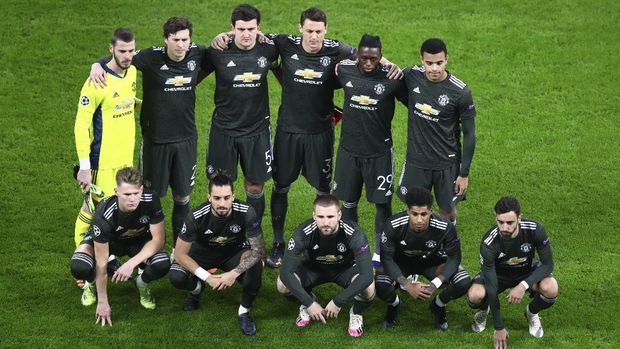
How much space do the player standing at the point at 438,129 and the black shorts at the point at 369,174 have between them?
0.17 m

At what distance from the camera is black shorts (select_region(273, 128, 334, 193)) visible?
11.8m

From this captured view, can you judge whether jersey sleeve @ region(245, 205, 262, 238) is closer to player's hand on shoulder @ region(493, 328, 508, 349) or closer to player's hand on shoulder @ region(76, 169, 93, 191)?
player's hand on shoulder @ region(76, 169, 93, 191)

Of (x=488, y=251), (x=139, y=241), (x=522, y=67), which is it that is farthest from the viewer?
(x=522, y=67)

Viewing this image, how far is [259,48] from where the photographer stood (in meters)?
11.6

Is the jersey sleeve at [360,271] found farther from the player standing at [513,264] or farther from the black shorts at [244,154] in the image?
the black shorts at [244,154]

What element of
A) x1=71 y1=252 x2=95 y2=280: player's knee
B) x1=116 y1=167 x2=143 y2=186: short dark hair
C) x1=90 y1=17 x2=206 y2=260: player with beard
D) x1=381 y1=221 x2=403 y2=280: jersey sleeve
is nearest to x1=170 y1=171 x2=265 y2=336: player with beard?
x1=116 y1=167 x2=143 y2=186: short dark hair

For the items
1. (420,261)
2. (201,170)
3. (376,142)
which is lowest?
(201,170)

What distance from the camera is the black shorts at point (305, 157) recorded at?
11820 mm

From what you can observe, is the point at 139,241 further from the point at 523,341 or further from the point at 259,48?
the point at 523,341

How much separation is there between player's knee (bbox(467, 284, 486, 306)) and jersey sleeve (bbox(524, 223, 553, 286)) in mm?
409

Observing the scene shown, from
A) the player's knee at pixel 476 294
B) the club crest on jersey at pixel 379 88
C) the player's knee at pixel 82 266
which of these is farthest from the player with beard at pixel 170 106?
the player's knee at pixel 476 294

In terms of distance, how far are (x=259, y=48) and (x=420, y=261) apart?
104 inches

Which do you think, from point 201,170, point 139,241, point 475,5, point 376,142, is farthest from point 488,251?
point 475,5

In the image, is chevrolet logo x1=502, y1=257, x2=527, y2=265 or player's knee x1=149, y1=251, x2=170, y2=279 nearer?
chevrolet logo x1=502, y1=257, x2=527, y2=265
